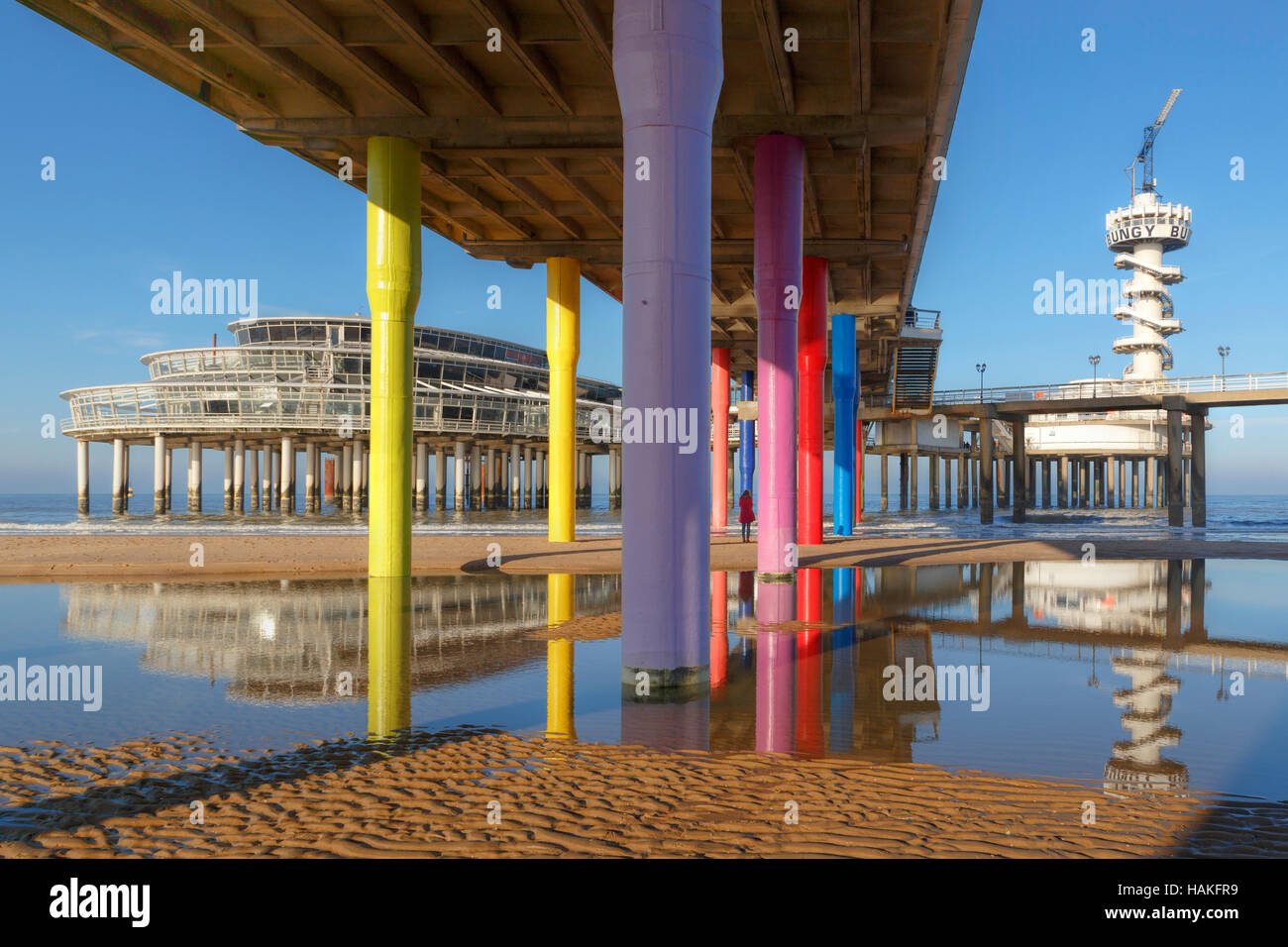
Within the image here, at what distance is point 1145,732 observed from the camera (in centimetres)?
575

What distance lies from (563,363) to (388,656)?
15.0m

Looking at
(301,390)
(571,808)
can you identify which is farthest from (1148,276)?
(571,808)

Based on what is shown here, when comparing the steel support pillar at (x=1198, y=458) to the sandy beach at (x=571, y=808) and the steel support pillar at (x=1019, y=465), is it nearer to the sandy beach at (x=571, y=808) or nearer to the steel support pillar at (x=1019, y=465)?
the steel support pillar at (x=1019, y=465)

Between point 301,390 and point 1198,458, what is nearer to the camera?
point 1198,458

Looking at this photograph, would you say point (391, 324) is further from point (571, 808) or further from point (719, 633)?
point (571, 808)

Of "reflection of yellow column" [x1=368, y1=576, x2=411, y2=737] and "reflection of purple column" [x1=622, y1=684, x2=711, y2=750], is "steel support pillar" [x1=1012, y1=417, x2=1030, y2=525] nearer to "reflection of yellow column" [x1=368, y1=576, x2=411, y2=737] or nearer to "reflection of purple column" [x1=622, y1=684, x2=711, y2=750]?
"reflection of yellow column" [x1=368, y1=576, x2=411, y2=737]

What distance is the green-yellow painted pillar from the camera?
13852 mm

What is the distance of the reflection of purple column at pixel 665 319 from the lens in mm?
7152

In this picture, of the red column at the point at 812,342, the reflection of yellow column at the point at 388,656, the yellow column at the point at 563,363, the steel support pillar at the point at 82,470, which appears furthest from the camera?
the steel support pillar at the point at 82,470

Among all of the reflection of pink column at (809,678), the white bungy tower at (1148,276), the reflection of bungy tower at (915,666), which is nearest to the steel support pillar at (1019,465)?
the white bungy tower at (1148,276)

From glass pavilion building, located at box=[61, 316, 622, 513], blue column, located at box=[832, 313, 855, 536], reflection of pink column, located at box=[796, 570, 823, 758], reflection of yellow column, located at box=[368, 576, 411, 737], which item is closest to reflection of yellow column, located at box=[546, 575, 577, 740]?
reflection of yellow column, located at box=[368, 576, 411, 737]

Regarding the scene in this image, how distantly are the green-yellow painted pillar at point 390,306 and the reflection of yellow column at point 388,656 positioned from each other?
131 centimetres

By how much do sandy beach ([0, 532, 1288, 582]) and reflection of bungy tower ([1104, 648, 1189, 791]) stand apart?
10.4 m
